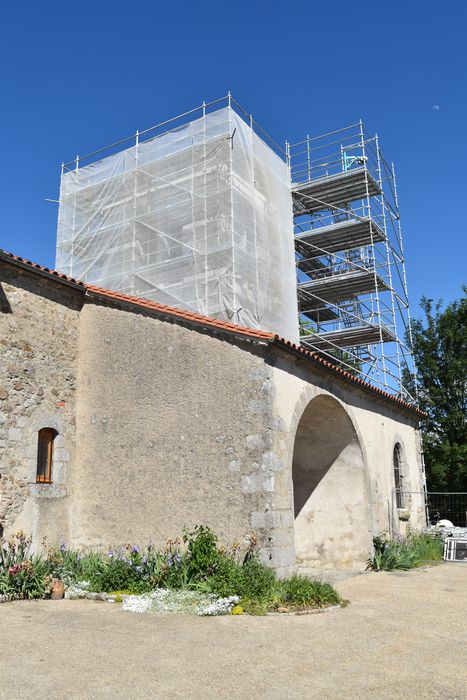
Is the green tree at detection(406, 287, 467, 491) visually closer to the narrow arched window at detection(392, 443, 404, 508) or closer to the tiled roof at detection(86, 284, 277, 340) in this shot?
the narrow arched window at detection(392, 443, 404, 508)

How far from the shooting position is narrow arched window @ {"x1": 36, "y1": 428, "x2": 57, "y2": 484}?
31.3 ft

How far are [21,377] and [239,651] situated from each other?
19.1 ft

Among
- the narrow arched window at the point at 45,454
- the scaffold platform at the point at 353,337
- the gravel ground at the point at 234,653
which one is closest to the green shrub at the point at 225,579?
the gravel ground at the point at 234,653

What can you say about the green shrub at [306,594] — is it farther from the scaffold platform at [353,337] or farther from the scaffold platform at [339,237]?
the scaffold platform at [339,237]

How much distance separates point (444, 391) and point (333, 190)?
26.2ft

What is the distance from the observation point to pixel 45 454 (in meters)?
9.71

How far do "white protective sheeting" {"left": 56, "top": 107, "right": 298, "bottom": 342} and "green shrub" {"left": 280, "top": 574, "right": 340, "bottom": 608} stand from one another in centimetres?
680

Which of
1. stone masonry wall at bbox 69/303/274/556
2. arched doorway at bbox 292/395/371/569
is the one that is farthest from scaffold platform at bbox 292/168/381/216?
stone masonry wall at bbox 69/303/274/556

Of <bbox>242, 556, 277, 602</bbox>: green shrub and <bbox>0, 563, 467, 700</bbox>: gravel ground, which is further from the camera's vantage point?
<bbox>242, 556, 277, 602</bbox>: green shrub

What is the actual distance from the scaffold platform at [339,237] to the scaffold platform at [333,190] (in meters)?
0.99

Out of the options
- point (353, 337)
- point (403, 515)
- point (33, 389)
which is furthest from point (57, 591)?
point (353, 337)

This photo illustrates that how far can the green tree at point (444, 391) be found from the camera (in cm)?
1978

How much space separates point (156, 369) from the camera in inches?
376

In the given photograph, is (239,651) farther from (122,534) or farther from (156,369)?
(156,369)
